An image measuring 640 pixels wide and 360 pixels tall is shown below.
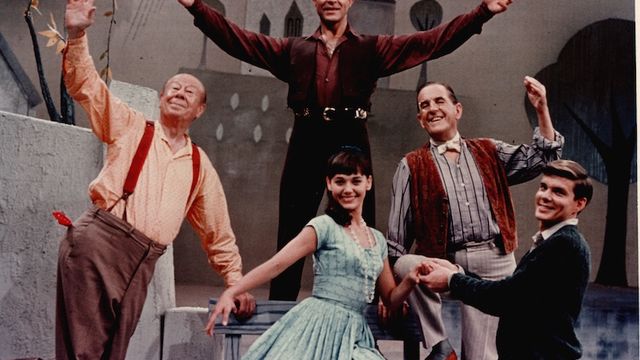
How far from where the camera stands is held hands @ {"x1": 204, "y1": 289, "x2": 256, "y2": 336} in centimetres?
230

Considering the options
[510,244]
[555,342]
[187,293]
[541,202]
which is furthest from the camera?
[187,293]

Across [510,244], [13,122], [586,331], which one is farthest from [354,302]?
[13,122]

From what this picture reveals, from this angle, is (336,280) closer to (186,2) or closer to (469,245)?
(469,245)

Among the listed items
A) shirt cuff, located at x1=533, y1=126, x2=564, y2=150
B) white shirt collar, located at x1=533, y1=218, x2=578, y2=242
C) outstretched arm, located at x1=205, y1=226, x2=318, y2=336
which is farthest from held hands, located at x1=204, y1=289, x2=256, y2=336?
shirt cuff, located at x1=533, y1=126, x2=564, y2=150

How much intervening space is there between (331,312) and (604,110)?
1605 mm

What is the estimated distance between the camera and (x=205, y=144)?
2875 mm

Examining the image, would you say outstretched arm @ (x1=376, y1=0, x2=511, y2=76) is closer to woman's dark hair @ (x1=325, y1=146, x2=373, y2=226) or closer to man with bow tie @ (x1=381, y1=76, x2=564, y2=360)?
man with bow tie @ (x1=381, y1=76, x2=564, y2=360)

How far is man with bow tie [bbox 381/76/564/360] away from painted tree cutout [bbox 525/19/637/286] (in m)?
0.32

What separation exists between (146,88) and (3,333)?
1173 mm

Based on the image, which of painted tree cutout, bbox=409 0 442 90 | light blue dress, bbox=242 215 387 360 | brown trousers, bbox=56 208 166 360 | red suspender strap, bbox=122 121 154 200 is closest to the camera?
light blue dress, bbox=242 215 387 360

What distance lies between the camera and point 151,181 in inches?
98.8

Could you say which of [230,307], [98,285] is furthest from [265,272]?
[98,285]

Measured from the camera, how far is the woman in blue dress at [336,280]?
227 centimetres

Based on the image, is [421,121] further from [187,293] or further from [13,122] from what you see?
[13,122]
